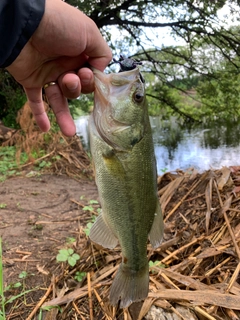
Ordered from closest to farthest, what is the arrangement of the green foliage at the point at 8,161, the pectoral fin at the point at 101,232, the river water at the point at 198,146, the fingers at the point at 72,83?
the fingers at the point at 72,83 < the pectoral fin at the point at 101,232 < the green foliage at the point at 8,161 < the river water at the point at 198,146

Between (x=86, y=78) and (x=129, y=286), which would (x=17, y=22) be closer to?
(x=86, y=78)

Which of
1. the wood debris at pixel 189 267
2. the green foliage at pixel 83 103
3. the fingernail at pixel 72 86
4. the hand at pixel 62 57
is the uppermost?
the hand at pixel 62 57

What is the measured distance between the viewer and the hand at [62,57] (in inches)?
79.6

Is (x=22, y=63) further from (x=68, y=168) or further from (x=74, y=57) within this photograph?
(x=68, y=168)

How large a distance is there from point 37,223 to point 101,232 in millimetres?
2917

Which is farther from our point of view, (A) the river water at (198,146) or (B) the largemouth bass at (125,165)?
(A) the river water at (198,146)

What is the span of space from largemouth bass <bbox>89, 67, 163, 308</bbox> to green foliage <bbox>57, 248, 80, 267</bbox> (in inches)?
41.3

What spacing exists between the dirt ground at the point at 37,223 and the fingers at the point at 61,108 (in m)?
1.47

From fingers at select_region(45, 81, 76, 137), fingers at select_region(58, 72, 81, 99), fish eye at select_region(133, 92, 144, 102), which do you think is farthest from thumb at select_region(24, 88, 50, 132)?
fish eye at select_region(133, 92, 144, 102)

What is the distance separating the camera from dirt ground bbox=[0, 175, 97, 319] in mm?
3573

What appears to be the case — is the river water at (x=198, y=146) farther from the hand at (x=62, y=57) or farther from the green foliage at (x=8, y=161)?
the hand at (x=62, y=57)

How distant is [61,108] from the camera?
2455 mm

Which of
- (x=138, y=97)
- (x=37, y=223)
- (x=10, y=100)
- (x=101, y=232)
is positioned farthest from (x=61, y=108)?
(x=10, y=100)

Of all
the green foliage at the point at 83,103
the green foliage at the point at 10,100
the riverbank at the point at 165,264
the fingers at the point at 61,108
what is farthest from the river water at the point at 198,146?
the fingers at the point at 61,108
